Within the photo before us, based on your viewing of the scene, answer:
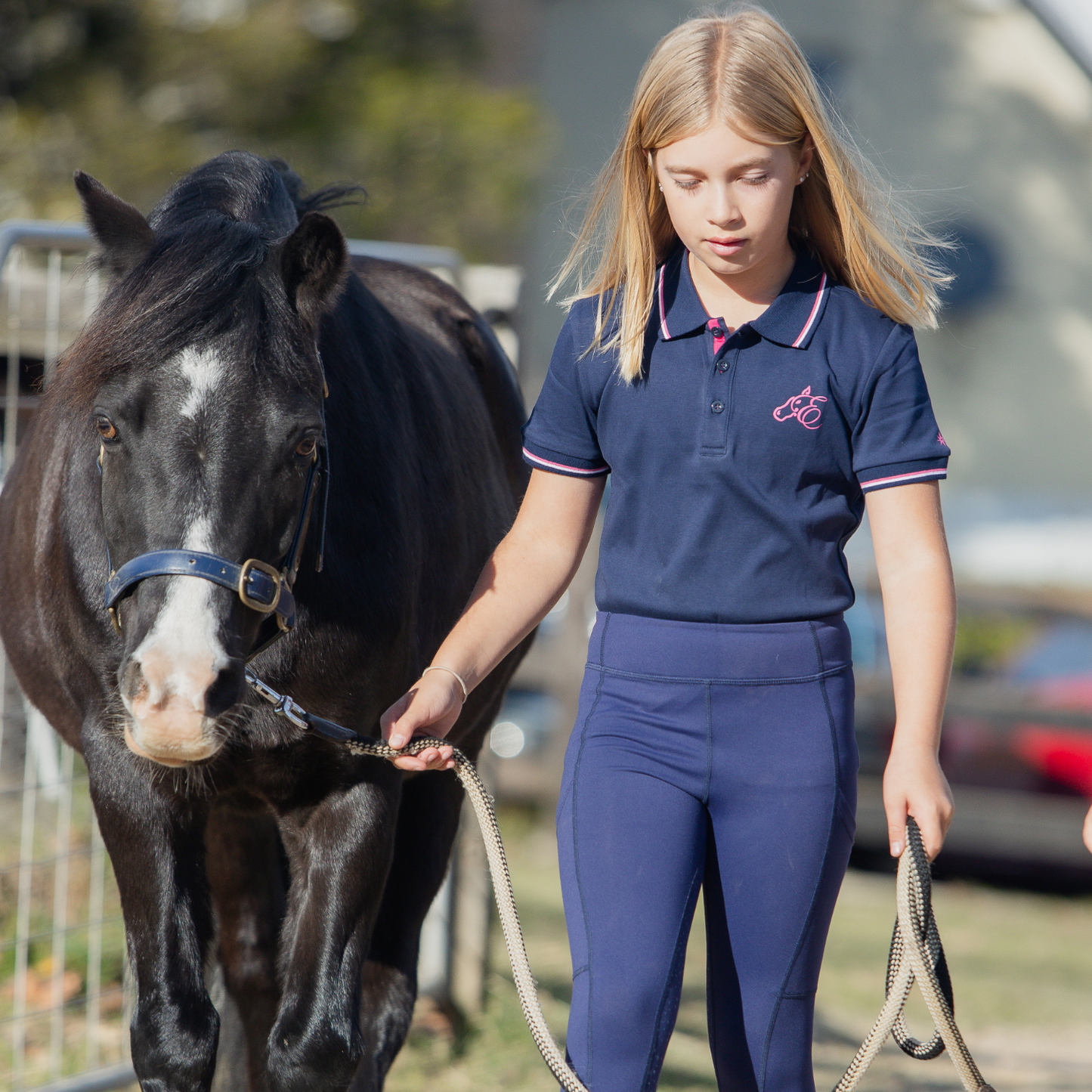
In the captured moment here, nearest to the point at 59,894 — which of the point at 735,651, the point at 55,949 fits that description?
the point at 55,949

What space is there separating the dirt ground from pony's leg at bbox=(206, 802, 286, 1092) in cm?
104

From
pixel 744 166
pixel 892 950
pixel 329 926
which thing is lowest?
pixel 329 926

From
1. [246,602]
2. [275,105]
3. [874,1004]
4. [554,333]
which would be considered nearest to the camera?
[246,602]

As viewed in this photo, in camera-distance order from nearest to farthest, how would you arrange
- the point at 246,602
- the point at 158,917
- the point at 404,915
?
the point at 246,602 < the point at 158,917 < the point at 404,915

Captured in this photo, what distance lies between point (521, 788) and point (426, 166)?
4.50 metres

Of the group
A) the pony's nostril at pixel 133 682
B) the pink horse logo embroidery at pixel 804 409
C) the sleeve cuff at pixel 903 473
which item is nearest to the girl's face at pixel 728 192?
the pink horse logo embroidery at pixel 804 409

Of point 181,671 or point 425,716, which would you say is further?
point 425,716

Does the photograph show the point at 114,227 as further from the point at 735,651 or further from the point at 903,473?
the point at 903,473

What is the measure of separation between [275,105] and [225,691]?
7585 mm

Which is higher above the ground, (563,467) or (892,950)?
(563,467)

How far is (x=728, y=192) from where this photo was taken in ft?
6.17

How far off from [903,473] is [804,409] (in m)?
0.17

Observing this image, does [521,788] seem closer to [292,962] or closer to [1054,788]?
[1054,788]

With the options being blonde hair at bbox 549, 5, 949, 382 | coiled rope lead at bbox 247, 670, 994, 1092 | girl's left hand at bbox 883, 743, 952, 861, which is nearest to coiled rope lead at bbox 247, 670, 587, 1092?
coiled rope lead at bbox 247, 670, 994, 1092
